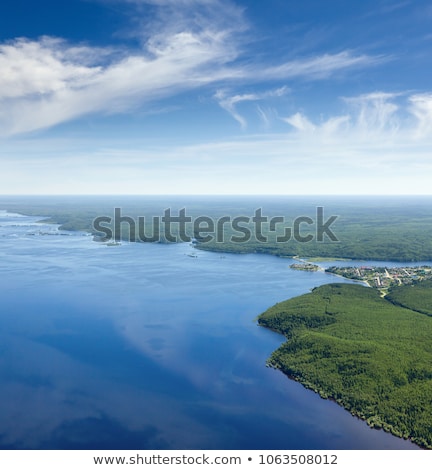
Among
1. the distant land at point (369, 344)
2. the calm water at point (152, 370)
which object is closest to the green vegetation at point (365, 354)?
the distant land at point (369, 344)

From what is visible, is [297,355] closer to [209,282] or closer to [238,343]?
[238,343]

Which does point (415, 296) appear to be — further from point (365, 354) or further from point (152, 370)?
point (152, 370)

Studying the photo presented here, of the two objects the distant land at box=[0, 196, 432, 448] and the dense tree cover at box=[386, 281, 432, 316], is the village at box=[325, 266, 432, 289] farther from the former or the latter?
the dense tree cover at box=[386, 281, 432, 316]

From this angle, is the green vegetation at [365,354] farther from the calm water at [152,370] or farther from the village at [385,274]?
the village at [385,274]

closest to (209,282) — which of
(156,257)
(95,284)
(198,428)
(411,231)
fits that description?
(95,284)

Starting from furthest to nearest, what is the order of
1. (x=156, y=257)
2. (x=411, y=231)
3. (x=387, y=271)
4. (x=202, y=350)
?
1. (x=411, y=231)
2. (x=156, y=257)
3. (x=387, y=271)
4. (x=202, y=350)

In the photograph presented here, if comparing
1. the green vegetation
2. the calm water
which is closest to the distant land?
the green vegetation
